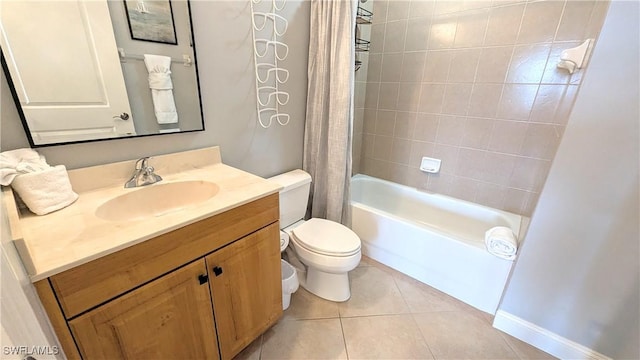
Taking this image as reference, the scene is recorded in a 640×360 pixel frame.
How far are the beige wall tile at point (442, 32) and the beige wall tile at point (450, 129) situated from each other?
527mm

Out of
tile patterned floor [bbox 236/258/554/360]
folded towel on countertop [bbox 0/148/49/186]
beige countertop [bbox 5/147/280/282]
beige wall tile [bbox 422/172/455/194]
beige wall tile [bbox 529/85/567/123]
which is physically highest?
beige wall tile [bbox 529/85/567/123]

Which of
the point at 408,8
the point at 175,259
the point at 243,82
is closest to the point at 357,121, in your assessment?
the point at 408,8

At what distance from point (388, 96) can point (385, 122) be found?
0.74ft

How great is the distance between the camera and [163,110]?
1168 millimetres

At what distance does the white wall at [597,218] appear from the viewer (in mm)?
971

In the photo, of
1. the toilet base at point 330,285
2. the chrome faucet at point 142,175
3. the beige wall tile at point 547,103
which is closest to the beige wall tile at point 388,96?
the beige wall tile at point 547,103

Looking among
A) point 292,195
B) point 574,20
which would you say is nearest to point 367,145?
point 292,195

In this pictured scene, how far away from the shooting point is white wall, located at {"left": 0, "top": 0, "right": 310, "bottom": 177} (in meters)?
1.00

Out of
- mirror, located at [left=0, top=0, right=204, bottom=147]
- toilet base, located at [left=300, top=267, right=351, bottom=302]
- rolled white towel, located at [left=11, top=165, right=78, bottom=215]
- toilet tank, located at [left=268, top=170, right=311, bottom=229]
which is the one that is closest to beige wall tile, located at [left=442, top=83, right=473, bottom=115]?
toilet tank, located at [left=268, top=170, right=311, bottom=229]

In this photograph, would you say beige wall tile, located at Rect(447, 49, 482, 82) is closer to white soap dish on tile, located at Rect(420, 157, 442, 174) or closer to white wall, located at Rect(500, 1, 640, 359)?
white soap dish on tile, located at Rect(420, 157, 442, 174)

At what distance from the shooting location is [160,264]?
81 centimetres

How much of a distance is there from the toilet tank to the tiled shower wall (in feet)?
3.26

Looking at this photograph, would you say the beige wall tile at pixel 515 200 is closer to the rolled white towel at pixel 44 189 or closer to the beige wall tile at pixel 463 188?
the beige wall tile at pixel 463 188

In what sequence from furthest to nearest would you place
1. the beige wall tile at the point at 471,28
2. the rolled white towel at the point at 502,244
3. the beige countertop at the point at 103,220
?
the beige wall tile at the point at 471,28
the rolled white towel at the point at 502,244
the beige countertop at the point at 103,220
